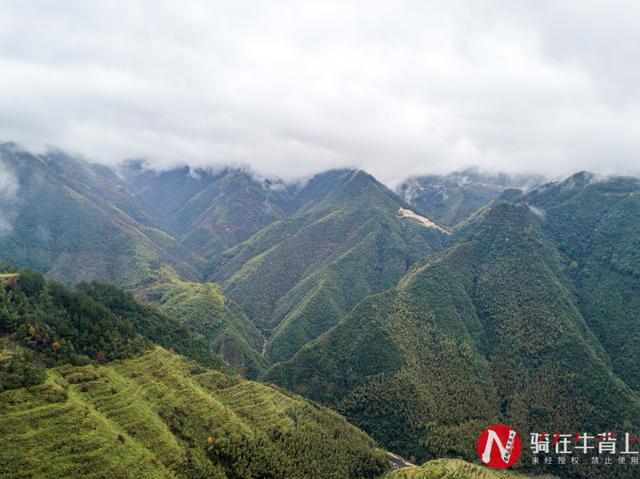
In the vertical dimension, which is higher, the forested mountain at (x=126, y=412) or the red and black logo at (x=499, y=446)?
the forested mountain at (x=126, y=412)

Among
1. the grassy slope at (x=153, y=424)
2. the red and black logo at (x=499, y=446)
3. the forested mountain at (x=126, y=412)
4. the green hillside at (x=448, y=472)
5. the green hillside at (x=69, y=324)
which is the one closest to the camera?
the grassy slope at (x=153, y=424)

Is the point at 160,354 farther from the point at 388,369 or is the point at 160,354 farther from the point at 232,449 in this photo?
the point at 388,369

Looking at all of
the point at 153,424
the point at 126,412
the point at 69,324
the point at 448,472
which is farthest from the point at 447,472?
the point at 69,324

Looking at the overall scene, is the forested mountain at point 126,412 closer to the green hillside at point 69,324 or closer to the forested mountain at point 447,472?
the green hillside at point 69,324

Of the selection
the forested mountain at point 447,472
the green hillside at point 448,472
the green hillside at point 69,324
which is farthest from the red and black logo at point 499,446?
the green hillside at point 69,324

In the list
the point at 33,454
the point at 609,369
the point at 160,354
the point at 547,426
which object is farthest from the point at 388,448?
the point at 33,454

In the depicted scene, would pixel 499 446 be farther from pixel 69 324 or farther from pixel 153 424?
pixel 69 324
